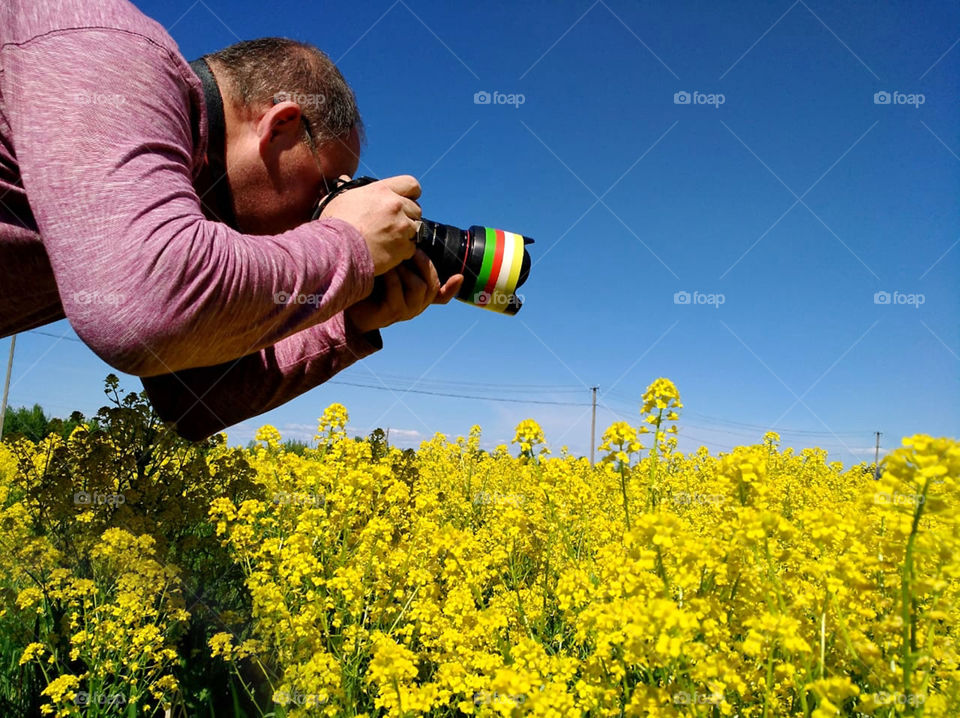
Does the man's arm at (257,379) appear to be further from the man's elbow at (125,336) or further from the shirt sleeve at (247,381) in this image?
the man's elbow at (125,336)

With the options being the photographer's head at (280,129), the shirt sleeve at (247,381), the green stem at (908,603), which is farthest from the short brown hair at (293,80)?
the green stem at (908,603)

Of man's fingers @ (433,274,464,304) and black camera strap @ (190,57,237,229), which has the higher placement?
black camera strap @ (190,57,237,229)

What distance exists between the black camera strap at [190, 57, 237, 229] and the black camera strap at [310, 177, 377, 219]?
0.20 m

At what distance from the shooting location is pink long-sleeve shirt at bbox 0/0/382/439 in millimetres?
847

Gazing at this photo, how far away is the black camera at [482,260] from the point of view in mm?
1688

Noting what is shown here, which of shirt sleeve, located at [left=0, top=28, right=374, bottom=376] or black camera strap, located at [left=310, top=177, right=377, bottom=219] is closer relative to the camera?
shirt sleeve, located at [left=0, top=28, right=374, bottom=376]

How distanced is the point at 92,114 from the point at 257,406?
3.81 ft

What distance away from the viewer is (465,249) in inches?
67.3

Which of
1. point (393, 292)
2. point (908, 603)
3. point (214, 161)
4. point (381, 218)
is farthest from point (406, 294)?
point (908, 603)

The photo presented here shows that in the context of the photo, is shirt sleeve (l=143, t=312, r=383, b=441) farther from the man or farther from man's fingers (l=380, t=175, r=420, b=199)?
man's fingers (l=380, t=175, r=420, b=199)

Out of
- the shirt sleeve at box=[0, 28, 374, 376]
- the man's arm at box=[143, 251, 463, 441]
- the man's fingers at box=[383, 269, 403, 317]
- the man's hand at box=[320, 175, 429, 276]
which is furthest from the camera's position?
the man's arm at box=[143, 251, 463, 441]

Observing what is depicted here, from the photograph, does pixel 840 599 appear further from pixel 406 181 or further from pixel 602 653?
pixel 406 181

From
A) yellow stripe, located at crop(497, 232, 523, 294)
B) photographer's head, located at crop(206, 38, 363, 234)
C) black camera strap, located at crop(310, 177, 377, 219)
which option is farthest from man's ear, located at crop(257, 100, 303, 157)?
yellow stripe, located at crop(497, 232, 523, 294)

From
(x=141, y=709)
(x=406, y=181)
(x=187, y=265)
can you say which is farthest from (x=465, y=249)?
(x=141, y=709)
